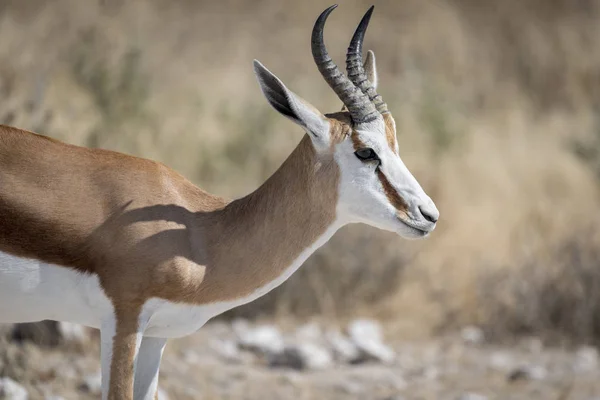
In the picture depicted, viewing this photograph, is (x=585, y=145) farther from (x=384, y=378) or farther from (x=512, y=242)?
(x=384, y=378)

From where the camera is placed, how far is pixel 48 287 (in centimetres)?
438

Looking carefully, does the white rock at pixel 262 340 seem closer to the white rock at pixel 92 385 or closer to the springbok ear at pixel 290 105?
the white rock at pixel 92 385

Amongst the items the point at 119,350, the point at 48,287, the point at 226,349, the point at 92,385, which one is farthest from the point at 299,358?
the point at 48,287

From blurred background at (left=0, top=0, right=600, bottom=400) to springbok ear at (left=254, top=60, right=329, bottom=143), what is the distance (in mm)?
2990

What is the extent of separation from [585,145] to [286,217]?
9594mm

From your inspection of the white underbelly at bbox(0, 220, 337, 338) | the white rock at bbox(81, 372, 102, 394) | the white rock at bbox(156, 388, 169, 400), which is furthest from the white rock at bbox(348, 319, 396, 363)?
the white underbelly at bbox(0, 220, 337, 338)

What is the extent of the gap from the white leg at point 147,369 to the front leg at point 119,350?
1.14 feet

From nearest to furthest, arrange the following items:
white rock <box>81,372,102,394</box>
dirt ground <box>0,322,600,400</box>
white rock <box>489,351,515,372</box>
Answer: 1. white rock <box>81,372,102,394</box>
2. dirt ground <box>0,322,600,400</box>
3. white rock <box>489,351,515,372</box>

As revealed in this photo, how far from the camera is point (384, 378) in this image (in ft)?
25.6

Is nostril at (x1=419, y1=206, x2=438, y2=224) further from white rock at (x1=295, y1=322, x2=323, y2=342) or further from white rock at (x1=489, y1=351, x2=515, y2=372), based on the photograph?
white rock at (x1=295, y1=322, x2=323, y2=342)

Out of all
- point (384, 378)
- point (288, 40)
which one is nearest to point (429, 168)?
point (384, 378)

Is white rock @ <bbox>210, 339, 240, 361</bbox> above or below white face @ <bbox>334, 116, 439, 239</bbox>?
below

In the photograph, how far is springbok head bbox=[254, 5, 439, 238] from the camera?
456 centimetres

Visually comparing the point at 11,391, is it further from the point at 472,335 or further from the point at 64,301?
the point at 472,335
